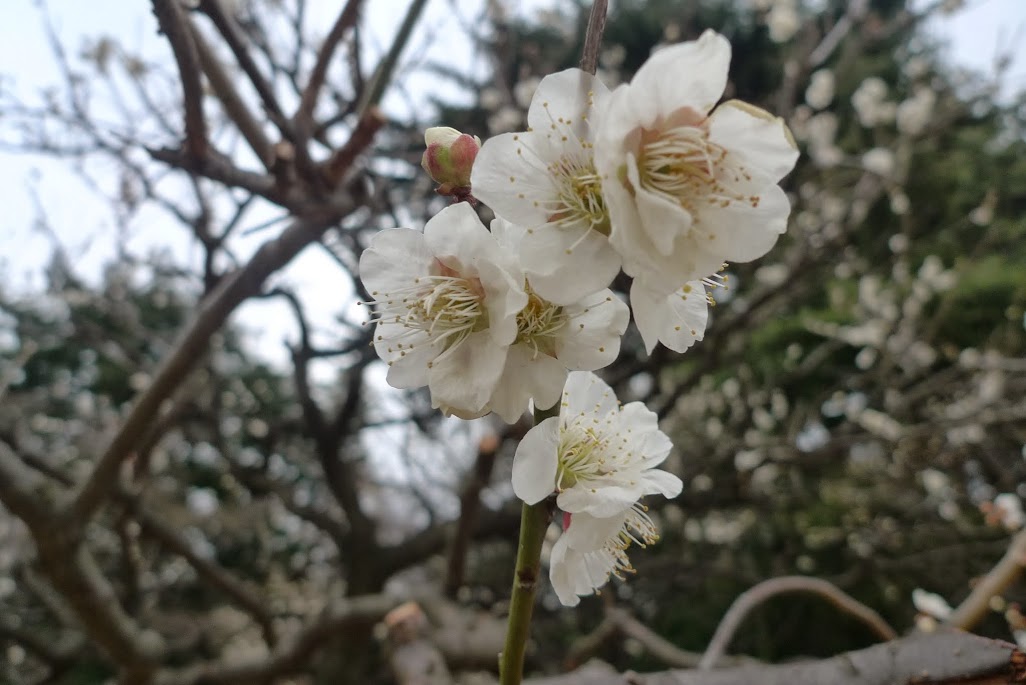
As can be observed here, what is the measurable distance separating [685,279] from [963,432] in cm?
358

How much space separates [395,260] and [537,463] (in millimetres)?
219

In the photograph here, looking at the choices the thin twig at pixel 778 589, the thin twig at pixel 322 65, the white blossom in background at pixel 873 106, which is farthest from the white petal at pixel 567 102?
the white blossom in background at pixel 873 106

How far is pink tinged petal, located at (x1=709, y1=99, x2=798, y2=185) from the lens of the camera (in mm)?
458

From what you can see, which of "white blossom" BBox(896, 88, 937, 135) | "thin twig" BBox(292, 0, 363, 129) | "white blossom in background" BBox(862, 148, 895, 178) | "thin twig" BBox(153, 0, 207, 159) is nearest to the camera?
"thin twig" BBox(153, 0, 207, 159)

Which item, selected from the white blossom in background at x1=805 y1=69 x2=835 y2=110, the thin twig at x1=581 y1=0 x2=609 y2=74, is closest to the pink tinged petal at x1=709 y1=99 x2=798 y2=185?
the thin twig at x1=581 y1=0 x2=609 y2=74

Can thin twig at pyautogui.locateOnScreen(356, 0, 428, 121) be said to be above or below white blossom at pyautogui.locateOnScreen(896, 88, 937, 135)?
below

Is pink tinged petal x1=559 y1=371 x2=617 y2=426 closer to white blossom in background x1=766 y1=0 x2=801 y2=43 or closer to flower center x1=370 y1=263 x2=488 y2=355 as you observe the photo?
flower center x1=370 y1=263 x2=488 y2=355

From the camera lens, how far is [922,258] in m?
3.87

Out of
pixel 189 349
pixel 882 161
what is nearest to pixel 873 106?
pixel 882 161

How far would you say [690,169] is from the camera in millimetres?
475

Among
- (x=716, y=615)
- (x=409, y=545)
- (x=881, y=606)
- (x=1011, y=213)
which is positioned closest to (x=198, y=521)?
(x=409, y=545)

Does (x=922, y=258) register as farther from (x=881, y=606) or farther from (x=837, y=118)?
(x=881, y=606)

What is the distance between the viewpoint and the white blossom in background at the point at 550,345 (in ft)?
1.59

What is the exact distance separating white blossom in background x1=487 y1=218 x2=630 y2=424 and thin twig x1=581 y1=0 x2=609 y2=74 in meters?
0.14
